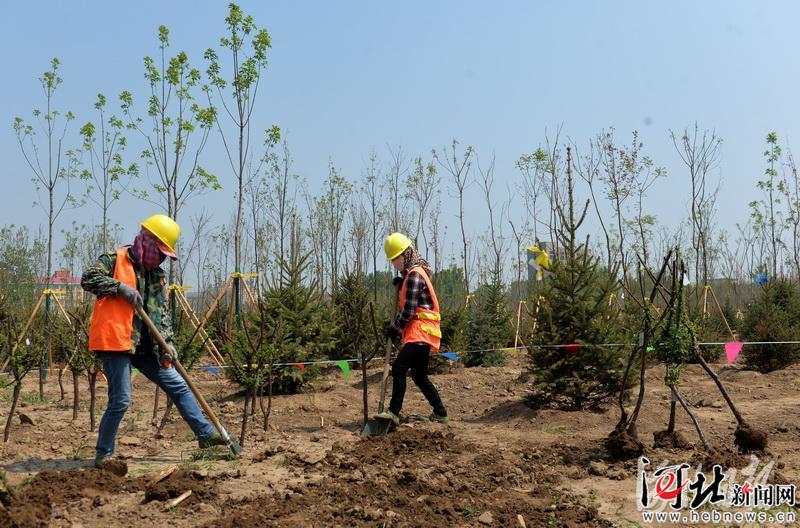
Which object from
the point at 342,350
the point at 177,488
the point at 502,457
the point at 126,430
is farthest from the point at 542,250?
the point at 177,488

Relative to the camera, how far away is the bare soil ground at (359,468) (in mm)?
3820

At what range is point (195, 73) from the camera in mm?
15156

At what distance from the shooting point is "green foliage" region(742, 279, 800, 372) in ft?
35.9

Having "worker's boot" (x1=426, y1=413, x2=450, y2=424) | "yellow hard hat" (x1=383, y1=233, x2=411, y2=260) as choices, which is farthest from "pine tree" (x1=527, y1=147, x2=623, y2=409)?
"yellow hard hat" (x1=383, y1=233, x2=411, y2=260)

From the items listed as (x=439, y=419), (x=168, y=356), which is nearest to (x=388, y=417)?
(x=439, y=419)

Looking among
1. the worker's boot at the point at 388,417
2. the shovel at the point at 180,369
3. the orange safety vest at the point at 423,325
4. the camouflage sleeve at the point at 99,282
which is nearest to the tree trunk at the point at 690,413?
the orange safety vest at the point at 423,325

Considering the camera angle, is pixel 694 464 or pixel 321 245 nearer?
pixel 694 464

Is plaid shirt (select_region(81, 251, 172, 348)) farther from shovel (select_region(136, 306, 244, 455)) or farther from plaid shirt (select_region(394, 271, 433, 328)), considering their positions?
plaid shirt (select_region(394, 271, 433, 328))

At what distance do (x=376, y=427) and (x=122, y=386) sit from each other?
2310 millimetres

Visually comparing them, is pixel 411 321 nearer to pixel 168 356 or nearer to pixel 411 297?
pixel 411 297

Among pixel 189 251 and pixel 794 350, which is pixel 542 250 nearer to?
pixel 794 350

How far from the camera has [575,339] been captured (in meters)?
7.32

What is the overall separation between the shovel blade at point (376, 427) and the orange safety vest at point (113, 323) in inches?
91.2

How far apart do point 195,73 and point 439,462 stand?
12401mm
